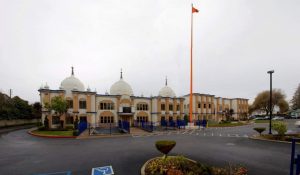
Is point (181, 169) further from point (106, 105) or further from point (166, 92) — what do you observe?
point (166, 92)

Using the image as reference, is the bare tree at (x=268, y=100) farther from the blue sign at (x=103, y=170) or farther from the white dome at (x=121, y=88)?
the blue sign at (x=103, y=170)

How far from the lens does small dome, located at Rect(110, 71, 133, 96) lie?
42.6 m

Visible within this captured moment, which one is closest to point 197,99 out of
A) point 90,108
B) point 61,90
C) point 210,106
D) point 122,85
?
point 210,106

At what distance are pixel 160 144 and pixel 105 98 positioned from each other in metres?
32.4

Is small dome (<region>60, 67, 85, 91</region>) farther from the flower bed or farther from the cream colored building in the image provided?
the flower bed

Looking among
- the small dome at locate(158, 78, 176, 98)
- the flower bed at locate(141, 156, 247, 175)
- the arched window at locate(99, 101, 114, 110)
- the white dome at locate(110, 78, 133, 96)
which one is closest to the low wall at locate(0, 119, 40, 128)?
the arched window at locate(99, 101, 114, 110)

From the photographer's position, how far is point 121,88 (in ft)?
141

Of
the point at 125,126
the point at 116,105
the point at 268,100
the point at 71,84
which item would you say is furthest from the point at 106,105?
the point at 268,100

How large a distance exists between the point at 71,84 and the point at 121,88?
41.2 ft

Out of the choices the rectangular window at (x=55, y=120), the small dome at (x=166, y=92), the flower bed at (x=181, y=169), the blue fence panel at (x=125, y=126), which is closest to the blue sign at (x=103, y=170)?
the flower bed at (x=181, y=169)

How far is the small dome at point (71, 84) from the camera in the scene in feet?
119

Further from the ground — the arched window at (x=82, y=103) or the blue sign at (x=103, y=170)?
the arched window at (x=82, y=103)

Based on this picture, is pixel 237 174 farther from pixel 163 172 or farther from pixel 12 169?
pixel 12 169

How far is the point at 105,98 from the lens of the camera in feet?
128
